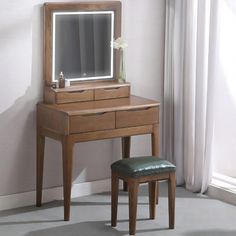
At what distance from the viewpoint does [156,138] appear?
17.0ft

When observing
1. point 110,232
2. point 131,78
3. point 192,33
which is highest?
point 192,33

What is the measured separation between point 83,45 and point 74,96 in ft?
1.42

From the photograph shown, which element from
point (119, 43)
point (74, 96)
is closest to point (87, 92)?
point (74, 96)

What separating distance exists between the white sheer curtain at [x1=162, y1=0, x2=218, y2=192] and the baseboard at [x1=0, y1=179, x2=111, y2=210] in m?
0.65

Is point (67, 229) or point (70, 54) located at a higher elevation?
point (70, 54)

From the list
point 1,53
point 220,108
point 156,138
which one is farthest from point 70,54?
point 220,108

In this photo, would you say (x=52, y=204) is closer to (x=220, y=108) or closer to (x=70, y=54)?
(x=70, y=54)

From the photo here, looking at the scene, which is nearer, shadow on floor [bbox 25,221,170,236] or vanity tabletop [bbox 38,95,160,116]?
shadow on floor [bbox 25,221,170,236]

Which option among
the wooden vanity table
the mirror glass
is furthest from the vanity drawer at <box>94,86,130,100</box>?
the mirror glass

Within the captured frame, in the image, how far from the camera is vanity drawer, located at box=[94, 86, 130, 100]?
16.9 ft

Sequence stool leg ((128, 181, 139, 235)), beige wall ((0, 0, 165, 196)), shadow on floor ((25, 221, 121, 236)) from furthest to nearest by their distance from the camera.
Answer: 1. beige wall ((0, 0, 165, 196))
2. shadow on floor ((25, 221, 121, 236))
3. stool leg ((128, 181, 139, 235))

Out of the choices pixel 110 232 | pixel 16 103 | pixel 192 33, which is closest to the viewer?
pixel 110 232

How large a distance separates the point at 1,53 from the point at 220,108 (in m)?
1.78

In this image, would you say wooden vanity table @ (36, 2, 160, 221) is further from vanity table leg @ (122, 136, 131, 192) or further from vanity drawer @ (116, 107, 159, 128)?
vanity table leg @ (122, 136, 131, 192)
